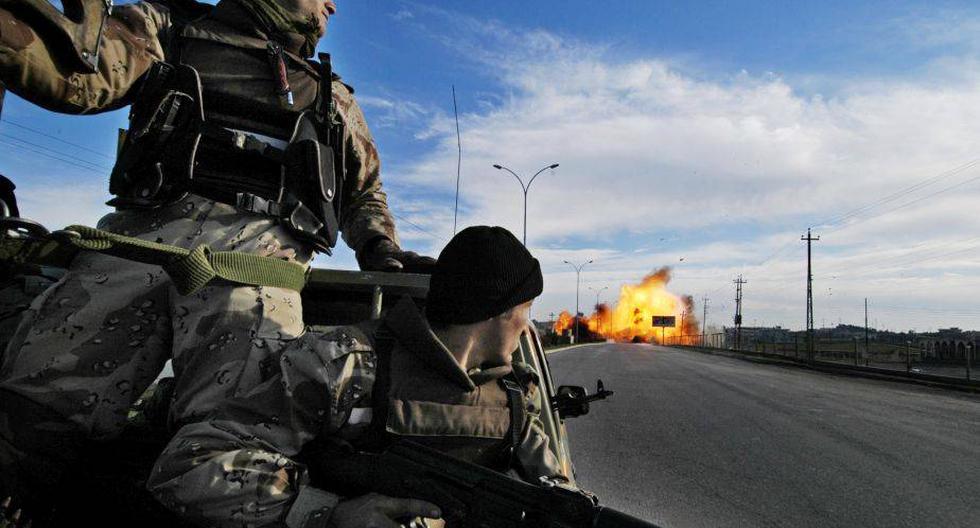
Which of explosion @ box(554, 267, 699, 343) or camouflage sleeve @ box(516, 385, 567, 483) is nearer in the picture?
camouflage sleeve @ box(516, 385, 567, 483)

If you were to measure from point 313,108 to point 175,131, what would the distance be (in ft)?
1.50

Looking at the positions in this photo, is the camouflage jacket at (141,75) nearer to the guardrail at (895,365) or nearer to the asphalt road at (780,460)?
the asphalt road at (780,460)

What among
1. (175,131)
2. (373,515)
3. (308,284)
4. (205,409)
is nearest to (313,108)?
(175,131)

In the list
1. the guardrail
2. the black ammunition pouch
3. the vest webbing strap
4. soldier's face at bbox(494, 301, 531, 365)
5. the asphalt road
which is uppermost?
the black ammunition pouch

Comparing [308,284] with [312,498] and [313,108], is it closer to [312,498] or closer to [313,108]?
[313,108]

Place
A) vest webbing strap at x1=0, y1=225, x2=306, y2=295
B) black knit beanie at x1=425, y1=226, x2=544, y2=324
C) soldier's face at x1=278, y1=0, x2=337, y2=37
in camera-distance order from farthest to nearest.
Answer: soldier's face at x1=278, y1=0, x2=337, y2=37 < black knit beanie at x1=425, y1=226, x2=544, y2=324 < vest webbing strap at x1=0, y1=225, x2=306, y2=295

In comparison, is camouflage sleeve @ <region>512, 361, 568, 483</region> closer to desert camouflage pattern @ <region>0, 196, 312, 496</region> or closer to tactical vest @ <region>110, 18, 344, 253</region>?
desert camouflage pattern @ <region>0, 196, 312, 496</region>

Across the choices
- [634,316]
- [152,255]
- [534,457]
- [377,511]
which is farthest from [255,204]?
[634,316]

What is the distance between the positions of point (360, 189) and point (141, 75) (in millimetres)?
893

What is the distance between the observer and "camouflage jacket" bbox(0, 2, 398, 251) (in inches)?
49.6

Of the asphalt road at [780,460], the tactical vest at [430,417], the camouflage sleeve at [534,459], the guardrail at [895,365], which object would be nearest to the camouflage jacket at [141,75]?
the tactical vest at [430,417]

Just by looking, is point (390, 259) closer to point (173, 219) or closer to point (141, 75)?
point (173, 219)

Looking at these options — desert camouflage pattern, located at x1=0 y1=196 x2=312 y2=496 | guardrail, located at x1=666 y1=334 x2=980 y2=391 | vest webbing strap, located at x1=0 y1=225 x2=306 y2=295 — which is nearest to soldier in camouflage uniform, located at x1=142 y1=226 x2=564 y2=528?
desert camouflage pattern, located at x1=0 y1=196 x2=312 y2=496

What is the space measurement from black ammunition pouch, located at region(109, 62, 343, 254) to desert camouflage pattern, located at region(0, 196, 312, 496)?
143 millimetres
